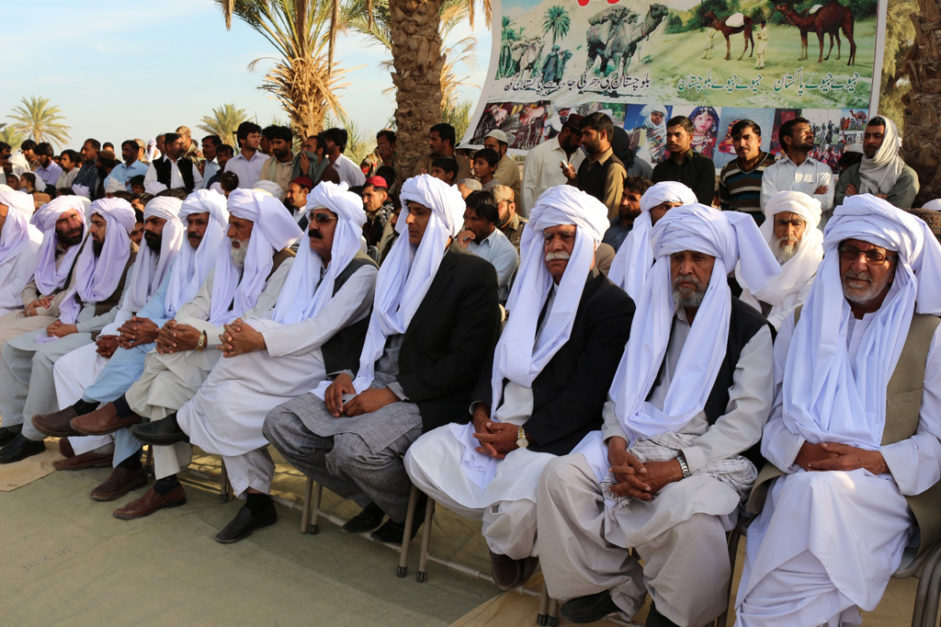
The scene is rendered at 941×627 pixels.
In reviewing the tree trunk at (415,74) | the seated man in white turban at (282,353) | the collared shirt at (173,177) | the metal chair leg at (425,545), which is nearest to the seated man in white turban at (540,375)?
the metal chair leg at (425,545)

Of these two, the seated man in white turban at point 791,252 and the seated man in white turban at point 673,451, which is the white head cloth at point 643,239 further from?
the seated man in white turban at point 673,451

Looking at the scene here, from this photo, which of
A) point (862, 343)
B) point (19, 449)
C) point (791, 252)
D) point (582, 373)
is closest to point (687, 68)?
point (791, 252)

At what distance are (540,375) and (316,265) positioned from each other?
1.80 metres

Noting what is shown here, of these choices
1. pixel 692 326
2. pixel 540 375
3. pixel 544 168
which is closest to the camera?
pixel 692 326

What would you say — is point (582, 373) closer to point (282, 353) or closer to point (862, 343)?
point (862, 343)

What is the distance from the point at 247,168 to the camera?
989 centimetres

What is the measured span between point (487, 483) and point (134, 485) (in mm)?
2594

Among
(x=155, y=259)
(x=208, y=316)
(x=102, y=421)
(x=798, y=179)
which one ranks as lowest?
(x=102, y=421)

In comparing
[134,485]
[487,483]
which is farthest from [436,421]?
[134,485]

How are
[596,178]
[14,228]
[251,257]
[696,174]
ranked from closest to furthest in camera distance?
1. [251,257]
2. [696,174]
3. [596,178]
4. [14,228]

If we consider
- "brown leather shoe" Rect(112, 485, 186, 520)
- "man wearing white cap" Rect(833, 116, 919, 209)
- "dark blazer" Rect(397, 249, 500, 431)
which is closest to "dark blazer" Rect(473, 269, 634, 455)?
"dark blazer" Rect(397, 249, 500, 431)

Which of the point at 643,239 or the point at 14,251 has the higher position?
the point at 643,239

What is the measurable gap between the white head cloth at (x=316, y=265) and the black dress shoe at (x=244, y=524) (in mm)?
1097

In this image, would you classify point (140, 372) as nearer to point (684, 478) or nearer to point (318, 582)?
point (318, 582)
